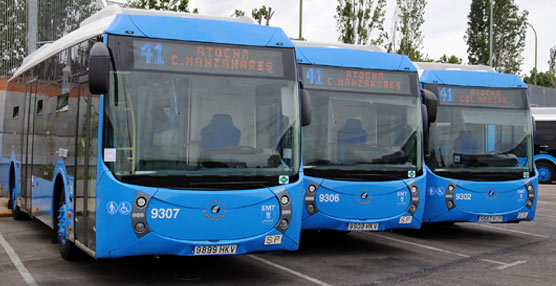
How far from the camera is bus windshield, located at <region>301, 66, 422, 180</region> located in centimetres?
1053

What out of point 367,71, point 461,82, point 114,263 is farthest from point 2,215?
point 461,82

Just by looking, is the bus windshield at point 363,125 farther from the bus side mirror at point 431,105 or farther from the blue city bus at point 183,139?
the blue city bus at point 183,139

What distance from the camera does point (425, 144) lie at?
12.2m

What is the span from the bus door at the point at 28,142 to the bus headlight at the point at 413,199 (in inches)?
241

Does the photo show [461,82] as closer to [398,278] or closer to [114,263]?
[398,278]

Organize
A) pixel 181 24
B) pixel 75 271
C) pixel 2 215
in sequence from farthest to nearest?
1. pixel 2 215
2. pixel 75 271
3. pixel 181 24

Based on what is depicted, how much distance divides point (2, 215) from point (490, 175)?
983 cm

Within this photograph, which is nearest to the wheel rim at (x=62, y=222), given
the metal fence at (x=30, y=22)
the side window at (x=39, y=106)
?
the side window at (x=39, y=106)

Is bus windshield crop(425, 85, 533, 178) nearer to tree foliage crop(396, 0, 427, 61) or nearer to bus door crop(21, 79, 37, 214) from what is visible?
bus door crop(21, 79, 37, 214)

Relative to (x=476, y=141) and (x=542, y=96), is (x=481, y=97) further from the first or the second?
(x=542, y=96)

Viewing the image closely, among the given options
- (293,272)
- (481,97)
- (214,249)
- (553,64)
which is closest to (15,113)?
(293,272)

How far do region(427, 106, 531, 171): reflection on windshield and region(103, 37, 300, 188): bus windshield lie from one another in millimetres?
4683

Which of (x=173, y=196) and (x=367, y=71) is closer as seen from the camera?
(x=173, y=196)

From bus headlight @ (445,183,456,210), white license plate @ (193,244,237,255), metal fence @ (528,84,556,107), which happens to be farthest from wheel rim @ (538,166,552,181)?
white license plate @ (193,244,237,255)
